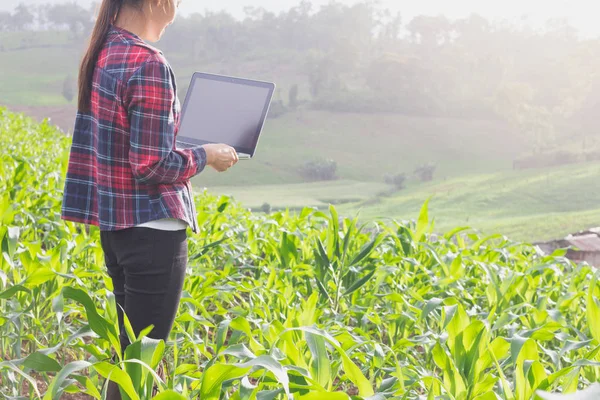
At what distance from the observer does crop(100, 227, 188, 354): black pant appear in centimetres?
136

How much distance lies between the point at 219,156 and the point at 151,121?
0.54 ft

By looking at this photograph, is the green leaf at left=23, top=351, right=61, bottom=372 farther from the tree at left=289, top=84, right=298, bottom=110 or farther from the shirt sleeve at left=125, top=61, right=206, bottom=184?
the tree at left=289, top=84, right=298, bottom=110

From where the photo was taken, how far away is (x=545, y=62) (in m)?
21.2

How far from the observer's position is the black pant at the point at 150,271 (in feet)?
4.47

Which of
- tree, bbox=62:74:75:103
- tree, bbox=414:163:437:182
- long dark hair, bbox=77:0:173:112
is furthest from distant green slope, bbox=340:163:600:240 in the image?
tree, bbox=62:74:75:103

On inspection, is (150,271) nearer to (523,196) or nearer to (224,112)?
(224,112)

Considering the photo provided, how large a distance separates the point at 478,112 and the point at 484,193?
7.63 m

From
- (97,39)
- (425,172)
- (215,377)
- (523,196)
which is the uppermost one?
(97,39)

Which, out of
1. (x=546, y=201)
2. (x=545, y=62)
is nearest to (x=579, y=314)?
(x=546, y=201)

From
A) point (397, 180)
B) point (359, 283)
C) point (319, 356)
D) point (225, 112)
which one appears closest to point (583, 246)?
point (359, 283)

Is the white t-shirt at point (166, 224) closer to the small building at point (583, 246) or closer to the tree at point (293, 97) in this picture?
the small building at point (583, 246)

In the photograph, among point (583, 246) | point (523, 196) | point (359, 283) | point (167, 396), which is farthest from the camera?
point (523, 196)

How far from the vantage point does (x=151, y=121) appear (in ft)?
4.24

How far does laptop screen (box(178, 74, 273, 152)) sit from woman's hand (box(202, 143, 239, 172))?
0.07 m
